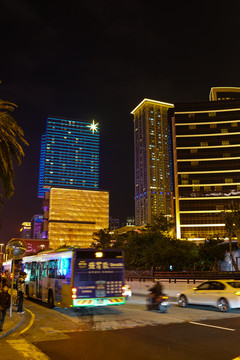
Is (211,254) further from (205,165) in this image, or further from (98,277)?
(205,165)

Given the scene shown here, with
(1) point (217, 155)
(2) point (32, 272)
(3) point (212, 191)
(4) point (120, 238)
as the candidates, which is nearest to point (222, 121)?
(1) point (217, 155)

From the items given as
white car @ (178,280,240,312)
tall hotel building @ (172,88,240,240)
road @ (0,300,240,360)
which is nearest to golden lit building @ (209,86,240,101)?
tall hotel building @ (172,88,240,240)

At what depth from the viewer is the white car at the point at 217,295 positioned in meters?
14.8

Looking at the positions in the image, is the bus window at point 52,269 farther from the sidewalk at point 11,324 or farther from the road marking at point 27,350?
the road marking at point 27,350

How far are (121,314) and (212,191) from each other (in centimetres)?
11252

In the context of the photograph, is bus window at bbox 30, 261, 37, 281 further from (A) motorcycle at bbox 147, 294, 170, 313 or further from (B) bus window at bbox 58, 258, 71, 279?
(A) motorcycle at bbox 147, 294, 170, 313

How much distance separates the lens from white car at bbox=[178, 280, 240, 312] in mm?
14789

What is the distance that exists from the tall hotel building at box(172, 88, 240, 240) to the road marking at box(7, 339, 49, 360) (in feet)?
371

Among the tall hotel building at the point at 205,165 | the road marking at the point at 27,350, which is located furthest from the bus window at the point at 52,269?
the tall hotel building at the point at 205,165

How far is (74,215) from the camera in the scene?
560 ft

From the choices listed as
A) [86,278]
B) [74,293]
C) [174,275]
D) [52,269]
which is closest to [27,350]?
[74,293]

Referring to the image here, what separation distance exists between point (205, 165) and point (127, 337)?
119m

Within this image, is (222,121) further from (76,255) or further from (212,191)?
(76,255)

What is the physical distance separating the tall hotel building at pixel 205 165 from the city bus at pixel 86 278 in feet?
348
